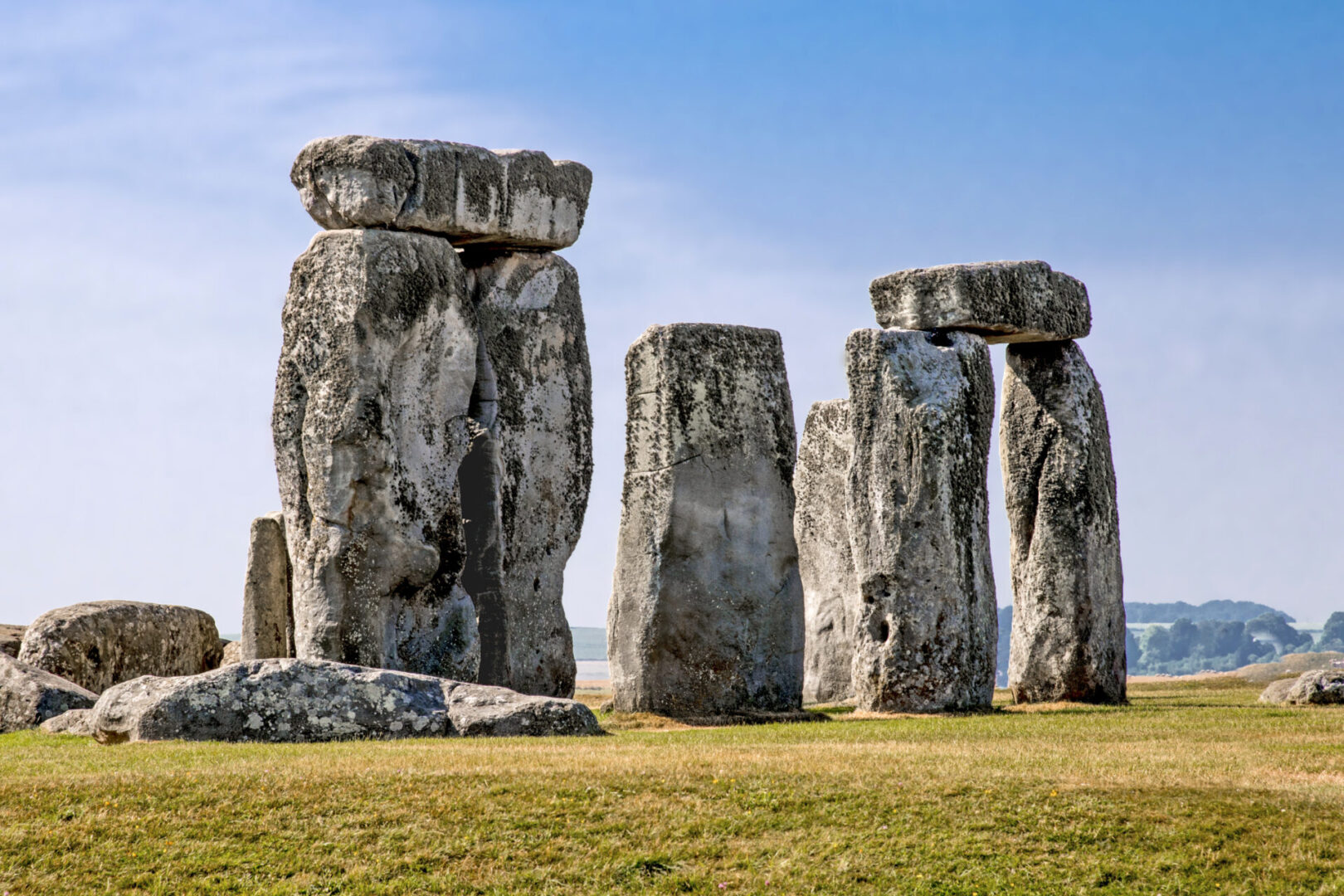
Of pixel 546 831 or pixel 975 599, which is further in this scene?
pixel 975 599

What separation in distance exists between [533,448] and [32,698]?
6.80 meters

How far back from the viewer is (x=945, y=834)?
11742mm

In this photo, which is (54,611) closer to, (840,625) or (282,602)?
(282,602)

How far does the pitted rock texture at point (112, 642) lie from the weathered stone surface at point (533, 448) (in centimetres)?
439

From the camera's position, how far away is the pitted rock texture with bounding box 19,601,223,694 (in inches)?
851

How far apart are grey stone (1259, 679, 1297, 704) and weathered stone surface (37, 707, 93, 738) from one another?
13951mm

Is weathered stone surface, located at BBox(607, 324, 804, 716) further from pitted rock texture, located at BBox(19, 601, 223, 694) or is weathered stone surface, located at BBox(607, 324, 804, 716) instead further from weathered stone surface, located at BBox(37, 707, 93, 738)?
pitted rock texture, located at BBox(19, 601, 223, 694)

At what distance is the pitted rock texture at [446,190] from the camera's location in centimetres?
1995

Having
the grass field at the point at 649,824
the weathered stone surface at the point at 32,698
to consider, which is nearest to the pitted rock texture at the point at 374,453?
the weathered stone surface at the point at 32,698

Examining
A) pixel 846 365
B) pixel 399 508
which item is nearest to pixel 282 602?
pixel 399 508

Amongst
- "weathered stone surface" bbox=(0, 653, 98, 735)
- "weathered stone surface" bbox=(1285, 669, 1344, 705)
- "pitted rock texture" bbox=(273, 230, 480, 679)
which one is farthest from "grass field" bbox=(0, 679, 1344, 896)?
"weathered stone surface" bbox=(1285, 669, 1344, 705)

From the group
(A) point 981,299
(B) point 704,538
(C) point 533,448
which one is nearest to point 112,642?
(C) point 533,448

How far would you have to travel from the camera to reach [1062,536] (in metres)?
22.0

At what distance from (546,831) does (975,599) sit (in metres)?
9.40
